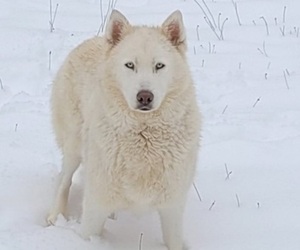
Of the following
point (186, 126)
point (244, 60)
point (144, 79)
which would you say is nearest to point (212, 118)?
point (244, 60)

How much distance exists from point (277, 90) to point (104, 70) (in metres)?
3.17

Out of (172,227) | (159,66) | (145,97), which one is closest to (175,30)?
(159,66)

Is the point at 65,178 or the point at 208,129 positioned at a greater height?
the point at 208,129

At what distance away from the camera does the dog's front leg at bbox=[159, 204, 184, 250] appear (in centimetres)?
475

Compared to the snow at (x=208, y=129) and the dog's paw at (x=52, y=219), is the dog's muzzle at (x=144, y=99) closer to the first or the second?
the snow at (x=208, y=129)

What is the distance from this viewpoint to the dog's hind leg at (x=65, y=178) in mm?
5406

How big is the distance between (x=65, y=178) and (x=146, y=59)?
1578 mm

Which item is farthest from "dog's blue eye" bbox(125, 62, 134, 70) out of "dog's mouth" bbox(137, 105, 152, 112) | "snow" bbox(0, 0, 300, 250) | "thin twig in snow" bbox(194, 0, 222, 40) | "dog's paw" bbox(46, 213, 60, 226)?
"thin twig in snow" bbox(194, 0, 222, 40)

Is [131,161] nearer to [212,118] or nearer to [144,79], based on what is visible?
[144,79]

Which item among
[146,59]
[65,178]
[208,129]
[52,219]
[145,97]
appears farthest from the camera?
[208,129]

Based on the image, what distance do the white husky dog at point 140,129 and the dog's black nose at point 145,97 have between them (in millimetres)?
78

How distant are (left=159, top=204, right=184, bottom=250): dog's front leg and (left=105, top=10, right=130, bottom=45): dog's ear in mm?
1066

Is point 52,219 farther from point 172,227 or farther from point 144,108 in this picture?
point 144,108

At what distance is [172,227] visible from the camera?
483 cm
